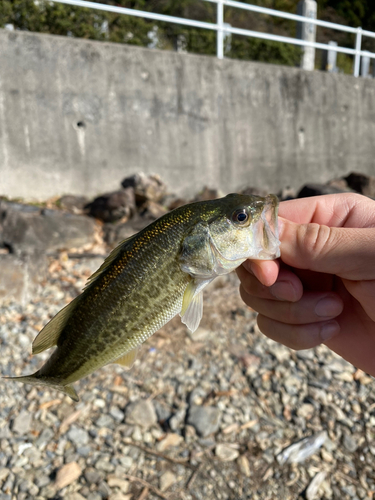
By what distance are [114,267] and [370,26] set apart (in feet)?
97.0

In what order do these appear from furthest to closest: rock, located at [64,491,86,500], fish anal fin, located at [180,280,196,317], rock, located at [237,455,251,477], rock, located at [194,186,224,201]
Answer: rock, located at [194,186,224,201] → rock, located at [237,455,251,477] → rock, located at [64,491,86,500] → fish anal fin, located at [180,280,196,317]

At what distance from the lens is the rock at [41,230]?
6.00 m

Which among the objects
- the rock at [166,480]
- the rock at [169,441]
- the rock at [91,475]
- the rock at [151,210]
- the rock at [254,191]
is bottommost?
the rock at [166,480]

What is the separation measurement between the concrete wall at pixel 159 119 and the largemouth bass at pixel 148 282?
613 centimetres

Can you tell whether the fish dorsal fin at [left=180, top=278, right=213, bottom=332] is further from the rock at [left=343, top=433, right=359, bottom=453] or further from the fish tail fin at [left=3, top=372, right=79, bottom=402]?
the rock at [left=343, top=433, right=359, bottom=453]

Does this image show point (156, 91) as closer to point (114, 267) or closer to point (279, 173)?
point (279, 173)

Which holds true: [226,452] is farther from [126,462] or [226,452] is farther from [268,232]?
[268,232]

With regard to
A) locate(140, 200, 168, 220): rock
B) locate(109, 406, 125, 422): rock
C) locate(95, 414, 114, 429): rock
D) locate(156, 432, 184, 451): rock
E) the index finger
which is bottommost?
locate(156, 432, 184, 451): rock

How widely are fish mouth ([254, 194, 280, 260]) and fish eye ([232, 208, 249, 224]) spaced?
7 centimetres

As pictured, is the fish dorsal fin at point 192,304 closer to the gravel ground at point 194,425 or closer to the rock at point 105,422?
the gravel ground at point 194,425

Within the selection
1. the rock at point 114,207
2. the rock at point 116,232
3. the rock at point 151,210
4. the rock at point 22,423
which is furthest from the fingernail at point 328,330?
the rock at point 114,207

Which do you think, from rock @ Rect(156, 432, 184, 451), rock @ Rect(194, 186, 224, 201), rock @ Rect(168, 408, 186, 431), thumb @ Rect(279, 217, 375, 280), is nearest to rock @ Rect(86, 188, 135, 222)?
rock @ Rect(194, 186, 224, 201)

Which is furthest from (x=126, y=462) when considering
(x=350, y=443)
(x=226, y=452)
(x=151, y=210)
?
(x=151, y=210)

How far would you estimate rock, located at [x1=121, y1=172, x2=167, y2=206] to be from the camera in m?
7.86
